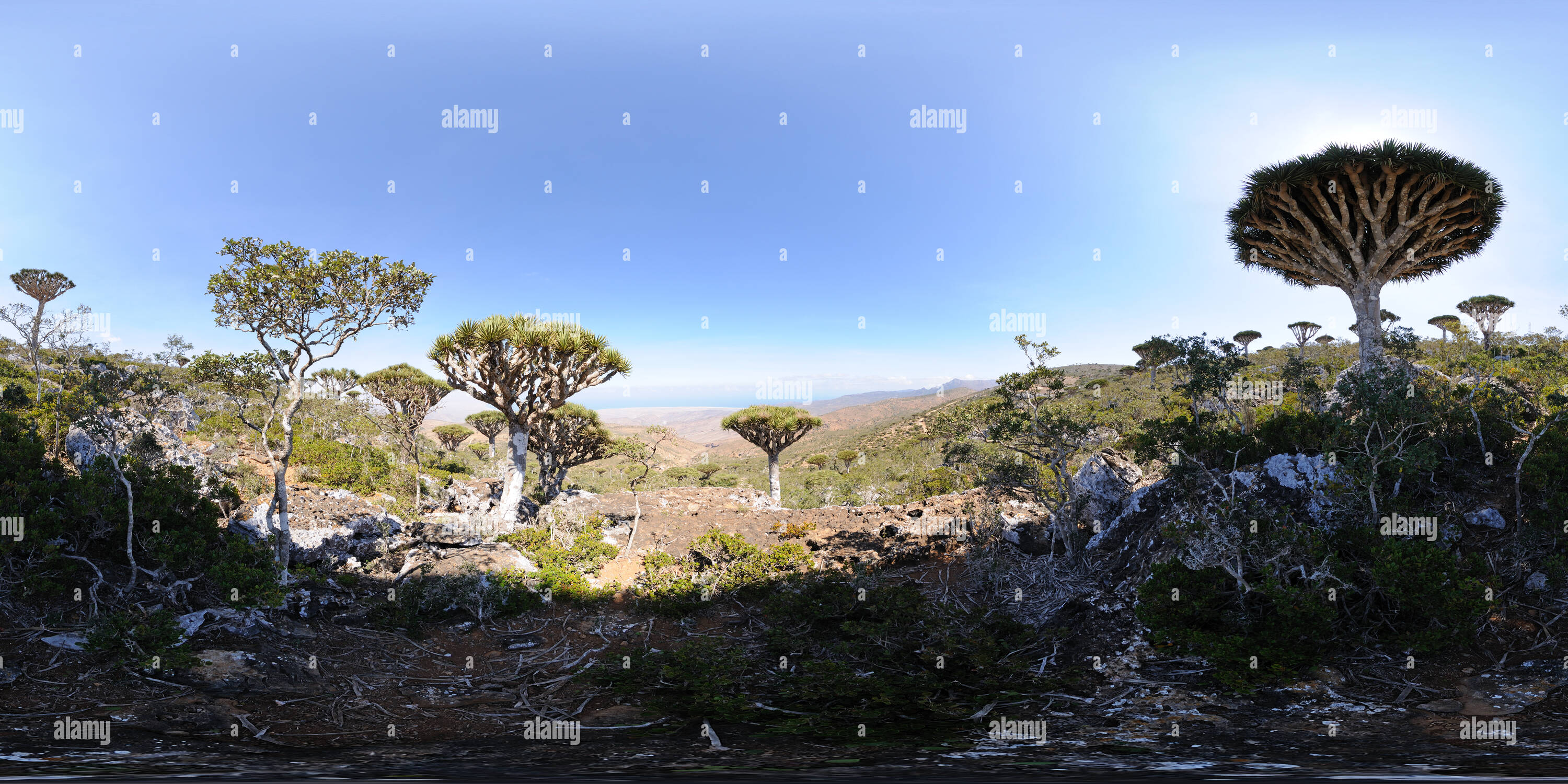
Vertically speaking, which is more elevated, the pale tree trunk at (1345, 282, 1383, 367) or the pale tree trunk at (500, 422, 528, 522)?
the pale tree trunk at (1345, 282, 1383, 367)

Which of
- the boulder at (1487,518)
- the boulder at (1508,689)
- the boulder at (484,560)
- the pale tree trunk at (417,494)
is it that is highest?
the boulder at (1487,518)

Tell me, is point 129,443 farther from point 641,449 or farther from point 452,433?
point 452,433

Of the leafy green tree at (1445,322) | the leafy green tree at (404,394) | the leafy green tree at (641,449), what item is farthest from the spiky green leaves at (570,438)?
the leafy green tree at (1445,322)

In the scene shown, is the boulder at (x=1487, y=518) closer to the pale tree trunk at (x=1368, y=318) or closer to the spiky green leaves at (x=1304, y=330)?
the pale tree trunk at (x=1368, y=318)

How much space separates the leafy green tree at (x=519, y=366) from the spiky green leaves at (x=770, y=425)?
1086 centimetres

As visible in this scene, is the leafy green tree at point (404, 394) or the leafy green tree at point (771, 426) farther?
the leafy green tree at point (771, 426)

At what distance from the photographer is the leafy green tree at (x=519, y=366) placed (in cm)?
1588

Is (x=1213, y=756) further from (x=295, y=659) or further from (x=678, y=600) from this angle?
(x=295, y=659)

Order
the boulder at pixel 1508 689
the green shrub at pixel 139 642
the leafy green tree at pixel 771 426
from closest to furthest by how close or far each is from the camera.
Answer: the boulder at pixel 1508 689 < the green shrub at pixel 139 642 < the leafy green tree at pixel 771 426

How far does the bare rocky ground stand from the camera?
4.53 metres

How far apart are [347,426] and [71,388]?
10987mm

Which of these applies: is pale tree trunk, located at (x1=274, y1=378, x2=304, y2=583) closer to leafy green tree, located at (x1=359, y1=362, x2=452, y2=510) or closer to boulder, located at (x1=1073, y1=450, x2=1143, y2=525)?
leafy green tree, located at (x1=359, y1=362, x2=452, y2=510)

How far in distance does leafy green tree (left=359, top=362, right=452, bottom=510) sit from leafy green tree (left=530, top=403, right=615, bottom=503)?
16.4 feet

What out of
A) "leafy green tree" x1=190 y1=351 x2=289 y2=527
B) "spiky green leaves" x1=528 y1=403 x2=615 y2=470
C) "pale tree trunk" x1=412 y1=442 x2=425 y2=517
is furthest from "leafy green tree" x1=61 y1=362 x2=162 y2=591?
"spiky green leaves" x1=528 y1=403 x2=615 y2=470
